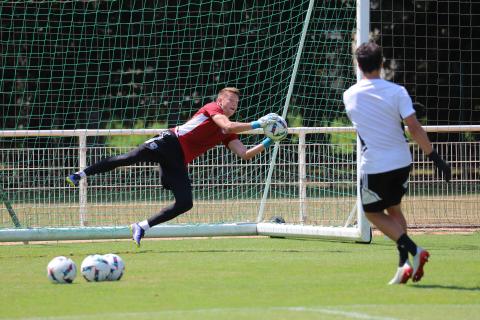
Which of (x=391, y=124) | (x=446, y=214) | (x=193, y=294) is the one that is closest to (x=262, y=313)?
(x=193, y=294)

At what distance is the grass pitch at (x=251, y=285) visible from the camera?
285 inches

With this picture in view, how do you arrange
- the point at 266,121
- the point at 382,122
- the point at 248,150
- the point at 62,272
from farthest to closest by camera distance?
the point at 248,150 → the point at 266,121 → the point at 62,272 → the point at 382,122

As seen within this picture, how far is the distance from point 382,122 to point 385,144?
19 cm

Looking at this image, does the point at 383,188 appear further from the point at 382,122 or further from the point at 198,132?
the point at 198,132

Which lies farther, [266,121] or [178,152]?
[178,152]

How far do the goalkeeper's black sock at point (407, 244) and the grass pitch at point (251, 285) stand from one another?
31 cm

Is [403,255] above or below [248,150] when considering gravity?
below

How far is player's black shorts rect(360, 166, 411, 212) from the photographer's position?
8602 mm

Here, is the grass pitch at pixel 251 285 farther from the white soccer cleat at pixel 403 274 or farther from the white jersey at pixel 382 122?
the white jersey at pixel 382 122

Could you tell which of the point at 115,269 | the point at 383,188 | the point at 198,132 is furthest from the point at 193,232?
the point at 383,188

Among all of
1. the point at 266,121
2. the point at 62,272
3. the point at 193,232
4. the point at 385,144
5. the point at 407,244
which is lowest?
the point at 193,232

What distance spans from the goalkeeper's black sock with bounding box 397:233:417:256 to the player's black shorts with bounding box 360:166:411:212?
32cm

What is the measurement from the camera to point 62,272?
9.01 meters

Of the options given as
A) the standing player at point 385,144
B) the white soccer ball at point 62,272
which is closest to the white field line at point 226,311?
the standing player at point 385,144
